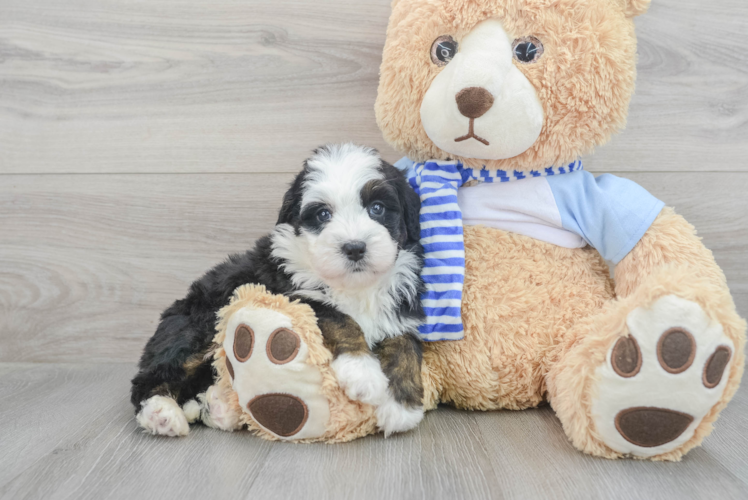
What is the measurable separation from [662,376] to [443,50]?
35.7 inches

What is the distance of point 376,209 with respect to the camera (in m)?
1.35

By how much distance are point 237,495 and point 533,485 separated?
578 mm

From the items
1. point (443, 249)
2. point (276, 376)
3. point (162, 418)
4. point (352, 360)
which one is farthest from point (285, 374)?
point (443, 249)

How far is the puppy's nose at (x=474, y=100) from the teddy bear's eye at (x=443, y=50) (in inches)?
5.7

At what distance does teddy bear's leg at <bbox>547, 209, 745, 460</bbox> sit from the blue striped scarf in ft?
1.03

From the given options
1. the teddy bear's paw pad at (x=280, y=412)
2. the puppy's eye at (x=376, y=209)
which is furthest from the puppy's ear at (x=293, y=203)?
the teddy bear's paw pad at (x=280, y=412)

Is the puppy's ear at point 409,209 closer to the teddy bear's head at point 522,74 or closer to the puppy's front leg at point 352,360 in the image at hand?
the teddy bear's head at point 522,74

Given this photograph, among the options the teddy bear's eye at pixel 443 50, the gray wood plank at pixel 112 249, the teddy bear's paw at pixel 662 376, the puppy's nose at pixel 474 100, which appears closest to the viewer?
the teddy bear's paw at pixel 662 376

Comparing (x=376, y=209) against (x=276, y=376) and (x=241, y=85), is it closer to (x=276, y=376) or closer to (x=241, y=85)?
(x=276, y=376)

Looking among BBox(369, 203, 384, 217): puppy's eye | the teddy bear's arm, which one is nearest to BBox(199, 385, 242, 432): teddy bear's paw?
BBox(369, 203, 384, 217): puppy's eye

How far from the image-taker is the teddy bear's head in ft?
4.47

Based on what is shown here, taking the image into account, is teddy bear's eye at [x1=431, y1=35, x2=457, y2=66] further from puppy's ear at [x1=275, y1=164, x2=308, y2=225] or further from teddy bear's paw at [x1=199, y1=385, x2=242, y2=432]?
teddy bear's paw at [x1=199, y1=385, x2=242, y2=432]

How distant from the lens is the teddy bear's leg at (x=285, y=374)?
1.25m

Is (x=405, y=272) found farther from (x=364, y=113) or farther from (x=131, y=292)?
(x=131, y=292)
